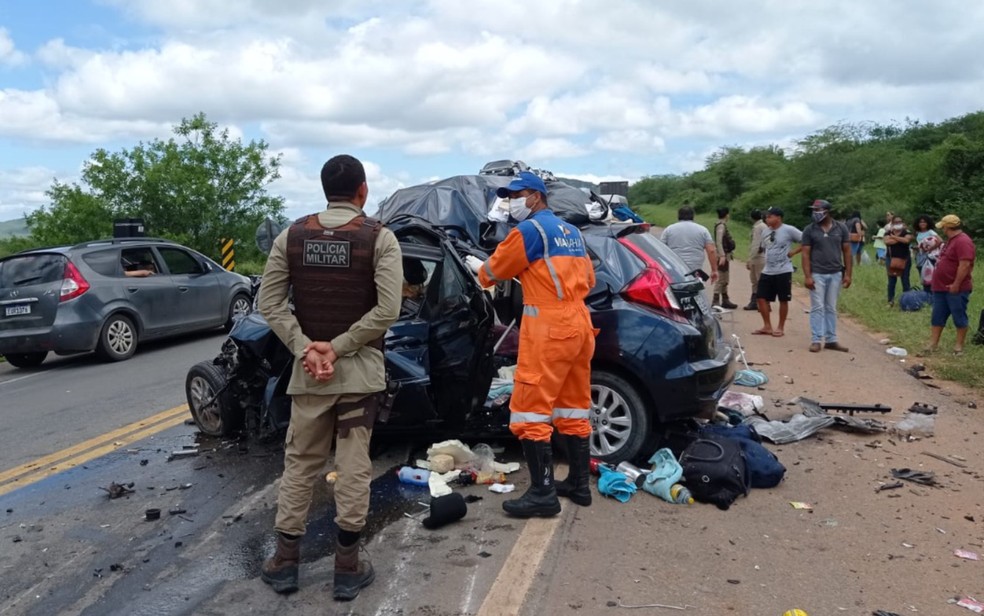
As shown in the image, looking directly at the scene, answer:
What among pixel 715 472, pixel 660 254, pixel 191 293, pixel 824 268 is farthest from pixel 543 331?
pixel 191 293

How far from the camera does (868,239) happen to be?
32.4m

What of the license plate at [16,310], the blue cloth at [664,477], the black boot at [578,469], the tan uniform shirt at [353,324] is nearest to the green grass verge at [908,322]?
the blue cloth at [664,477]

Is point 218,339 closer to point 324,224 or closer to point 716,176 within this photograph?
point 324,224

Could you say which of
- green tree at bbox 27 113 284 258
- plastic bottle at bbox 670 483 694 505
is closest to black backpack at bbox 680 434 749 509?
plastic bottle at bbox 670 483 694 505

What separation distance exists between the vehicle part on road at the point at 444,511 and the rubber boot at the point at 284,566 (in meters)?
0.88

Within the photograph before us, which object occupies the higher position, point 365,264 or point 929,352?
point 365,264

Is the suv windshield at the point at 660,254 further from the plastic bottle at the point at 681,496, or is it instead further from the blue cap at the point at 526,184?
the plastic bottle at the point at 681,496

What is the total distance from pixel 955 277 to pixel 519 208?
6.91 m

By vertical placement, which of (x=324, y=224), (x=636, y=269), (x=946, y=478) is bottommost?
(x=946, y=478)

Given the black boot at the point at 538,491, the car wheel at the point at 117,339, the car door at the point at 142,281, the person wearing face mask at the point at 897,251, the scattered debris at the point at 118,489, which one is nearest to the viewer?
the black boot at the point at 538,491

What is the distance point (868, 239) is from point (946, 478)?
29.8 meters

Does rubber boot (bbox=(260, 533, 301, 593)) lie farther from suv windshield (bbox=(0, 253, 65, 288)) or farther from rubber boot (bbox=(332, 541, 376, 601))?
suv windshield (bbox=(0, 253, 65, 288))

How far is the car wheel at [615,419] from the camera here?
535 cm

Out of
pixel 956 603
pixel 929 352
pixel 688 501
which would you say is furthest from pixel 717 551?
pixel 929 352
